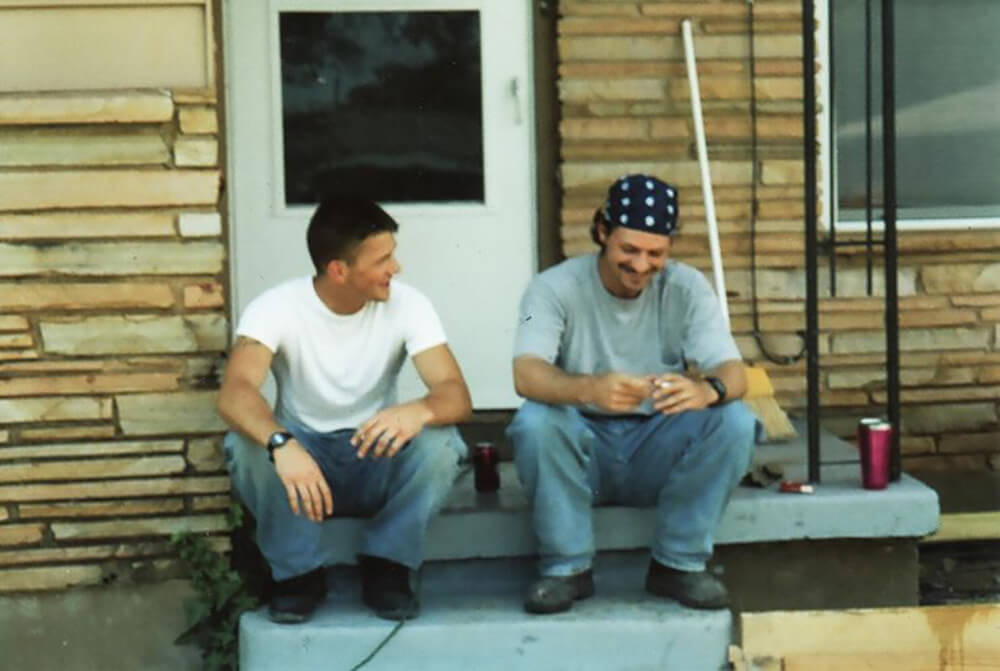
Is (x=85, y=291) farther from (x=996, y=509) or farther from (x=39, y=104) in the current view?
(x=996, y=509)

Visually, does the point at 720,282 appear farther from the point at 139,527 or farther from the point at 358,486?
the point at 139,527

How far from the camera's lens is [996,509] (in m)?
5.42

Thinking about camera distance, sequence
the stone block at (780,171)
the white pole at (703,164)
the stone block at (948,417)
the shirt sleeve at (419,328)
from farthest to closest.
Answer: the stone block at (948,417), the stone block at (780,171), the white pole at (703,164), the shirt sleeve at (419,328)

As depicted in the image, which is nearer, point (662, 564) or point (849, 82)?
point (662, 564)

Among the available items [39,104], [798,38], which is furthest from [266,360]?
[798,38]

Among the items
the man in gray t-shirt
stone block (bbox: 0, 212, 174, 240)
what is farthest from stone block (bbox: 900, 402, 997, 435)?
stone block (bbox: 0, 212, 174, 240)

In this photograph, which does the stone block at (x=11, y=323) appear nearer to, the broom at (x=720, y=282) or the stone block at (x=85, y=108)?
the stone block at (x=85, y=108)

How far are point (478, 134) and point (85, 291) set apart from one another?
5.51 ft

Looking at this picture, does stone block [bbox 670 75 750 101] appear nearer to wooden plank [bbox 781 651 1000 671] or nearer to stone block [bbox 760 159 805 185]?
stone block [bbox 760 159 805 185]

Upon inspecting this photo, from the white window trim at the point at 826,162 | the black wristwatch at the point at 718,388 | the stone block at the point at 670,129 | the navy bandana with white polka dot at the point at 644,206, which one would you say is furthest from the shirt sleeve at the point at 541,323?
the white window trim at the point at 826,162

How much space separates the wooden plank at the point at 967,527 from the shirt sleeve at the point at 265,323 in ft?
7.96

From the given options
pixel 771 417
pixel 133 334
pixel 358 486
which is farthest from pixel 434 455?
pixel 771 417

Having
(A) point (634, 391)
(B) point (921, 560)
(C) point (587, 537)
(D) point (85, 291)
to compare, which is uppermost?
(D) point (85, 291)

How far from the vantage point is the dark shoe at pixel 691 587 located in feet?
13.7
